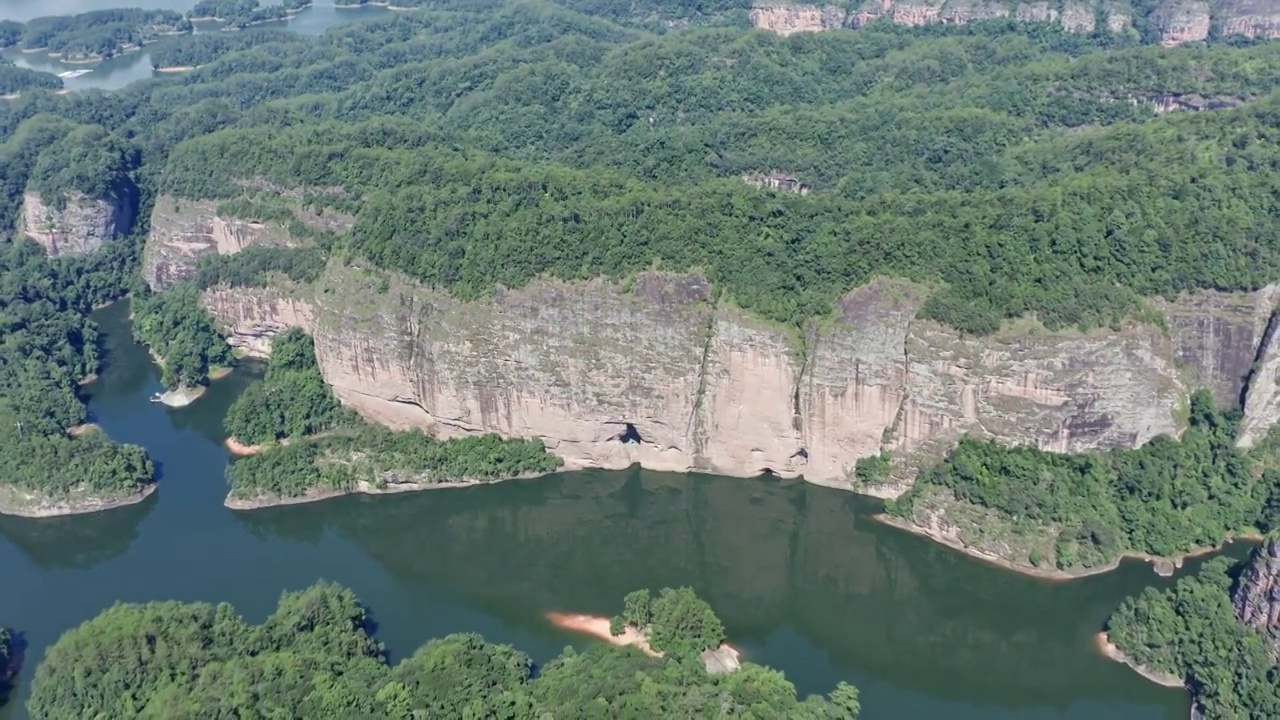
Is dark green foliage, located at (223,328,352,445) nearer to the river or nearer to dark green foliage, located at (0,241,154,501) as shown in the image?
dark green foliage, located at (0,241,154,501)

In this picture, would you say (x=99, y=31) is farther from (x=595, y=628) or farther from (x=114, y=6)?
(x=595, y=628)

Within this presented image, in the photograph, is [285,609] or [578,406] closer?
[285,609]

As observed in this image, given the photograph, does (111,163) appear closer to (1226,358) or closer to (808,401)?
(808,401)

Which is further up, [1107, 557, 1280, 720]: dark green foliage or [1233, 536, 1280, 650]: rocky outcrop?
[1233, 536, 1280, 650]: rocky outcrop

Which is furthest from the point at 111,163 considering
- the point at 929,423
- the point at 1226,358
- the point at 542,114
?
the point at 1226,358

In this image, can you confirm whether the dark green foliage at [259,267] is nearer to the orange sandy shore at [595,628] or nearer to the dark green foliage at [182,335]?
the dark green foliage at [182,335]

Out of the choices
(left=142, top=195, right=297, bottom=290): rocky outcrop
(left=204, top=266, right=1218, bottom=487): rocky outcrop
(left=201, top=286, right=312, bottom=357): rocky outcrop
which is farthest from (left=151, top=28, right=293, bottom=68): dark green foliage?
(left=204, top=266, right=1218, bottom=487): rocky outcrop
